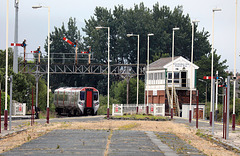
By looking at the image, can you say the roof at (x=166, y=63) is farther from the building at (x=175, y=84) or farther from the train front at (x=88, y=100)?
the train front at (x=88, y=100)

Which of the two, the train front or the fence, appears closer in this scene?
the fence

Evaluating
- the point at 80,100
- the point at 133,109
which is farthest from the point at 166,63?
the point at 80,100

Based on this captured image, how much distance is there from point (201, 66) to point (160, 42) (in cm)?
967

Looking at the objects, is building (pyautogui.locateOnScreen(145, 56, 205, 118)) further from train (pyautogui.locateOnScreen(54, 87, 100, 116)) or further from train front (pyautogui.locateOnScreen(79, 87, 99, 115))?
train front (pyautogui.locateOnScreen(79, 87, 99, 115))

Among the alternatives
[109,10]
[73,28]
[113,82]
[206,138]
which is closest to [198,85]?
[113,82]

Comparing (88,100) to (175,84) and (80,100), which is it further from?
(175,84)

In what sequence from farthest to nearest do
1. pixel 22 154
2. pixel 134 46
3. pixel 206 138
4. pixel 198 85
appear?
pixel 134 46 → pixel 198 85 → pixel 206 138 → pixel 22 154

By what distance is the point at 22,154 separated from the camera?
571 inches

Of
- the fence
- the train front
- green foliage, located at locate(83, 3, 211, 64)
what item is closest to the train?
the train front

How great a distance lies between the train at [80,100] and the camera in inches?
2410

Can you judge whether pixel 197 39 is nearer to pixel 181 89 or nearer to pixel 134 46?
pixel 134 46

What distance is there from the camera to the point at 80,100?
6116cm

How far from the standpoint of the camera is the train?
201 ft

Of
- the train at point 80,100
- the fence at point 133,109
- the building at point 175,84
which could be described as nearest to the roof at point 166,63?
the building at point 175,84
